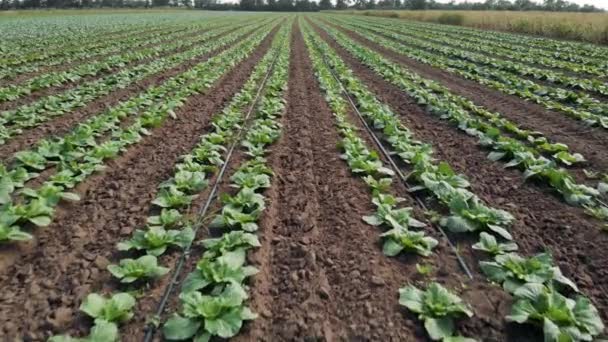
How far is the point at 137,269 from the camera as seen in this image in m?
3.27

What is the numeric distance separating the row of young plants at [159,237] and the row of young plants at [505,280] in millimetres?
1684

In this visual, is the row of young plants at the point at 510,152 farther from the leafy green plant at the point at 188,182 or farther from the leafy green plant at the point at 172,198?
the leafy green plant at the point at 172,198

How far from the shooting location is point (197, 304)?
9.15 feet

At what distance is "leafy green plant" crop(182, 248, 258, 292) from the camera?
3.10 m

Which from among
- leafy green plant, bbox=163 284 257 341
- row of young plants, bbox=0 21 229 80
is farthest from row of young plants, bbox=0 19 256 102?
leafy green plant, bbox=163 284 257 341

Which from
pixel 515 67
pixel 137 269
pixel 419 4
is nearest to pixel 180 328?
pixel 137 269

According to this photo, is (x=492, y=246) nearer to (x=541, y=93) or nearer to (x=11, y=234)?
(x=11, y=234)

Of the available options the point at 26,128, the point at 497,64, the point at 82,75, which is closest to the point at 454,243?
the point at 26,128

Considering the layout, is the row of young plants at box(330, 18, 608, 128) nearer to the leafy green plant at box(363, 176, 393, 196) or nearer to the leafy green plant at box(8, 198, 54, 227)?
the leafy green plant at box(363, 176, 393, 196)

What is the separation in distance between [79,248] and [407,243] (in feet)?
10.1

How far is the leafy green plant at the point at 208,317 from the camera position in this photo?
2.68 meters

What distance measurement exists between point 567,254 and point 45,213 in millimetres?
5115

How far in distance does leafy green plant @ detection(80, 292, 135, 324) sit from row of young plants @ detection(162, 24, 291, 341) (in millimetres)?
332

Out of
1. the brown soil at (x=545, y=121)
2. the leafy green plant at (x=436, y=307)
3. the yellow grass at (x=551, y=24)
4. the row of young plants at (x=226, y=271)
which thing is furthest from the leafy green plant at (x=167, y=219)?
the yellow grass at (x=551, y=24)
